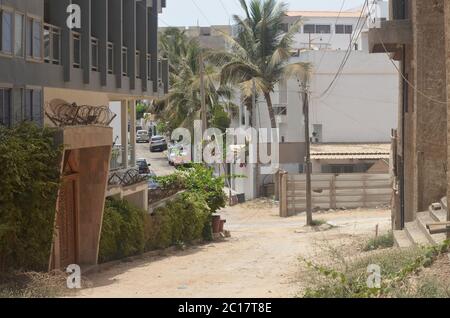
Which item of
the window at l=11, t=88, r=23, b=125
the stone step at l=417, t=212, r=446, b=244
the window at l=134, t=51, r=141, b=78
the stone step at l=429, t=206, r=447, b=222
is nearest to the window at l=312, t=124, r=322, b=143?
the window at l=134, t=51, r=141, b=78

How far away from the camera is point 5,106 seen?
48.4 feet

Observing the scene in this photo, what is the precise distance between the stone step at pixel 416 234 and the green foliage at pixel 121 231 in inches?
278

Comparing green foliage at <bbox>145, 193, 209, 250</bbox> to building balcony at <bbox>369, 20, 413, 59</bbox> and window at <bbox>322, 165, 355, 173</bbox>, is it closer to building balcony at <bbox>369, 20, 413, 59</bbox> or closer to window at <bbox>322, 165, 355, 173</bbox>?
building balcony at <bbox>369, 20, 413, 59</bbox>

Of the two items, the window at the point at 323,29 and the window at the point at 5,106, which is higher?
the window at the point at 323,29

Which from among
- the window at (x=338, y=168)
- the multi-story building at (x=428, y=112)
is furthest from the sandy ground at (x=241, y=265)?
the window at (x=338, y=168)

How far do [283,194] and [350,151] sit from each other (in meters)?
4.99

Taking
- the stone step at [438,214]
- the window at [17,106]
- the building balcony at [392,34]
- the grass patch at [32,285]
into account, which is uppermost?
the building balcony at [392,34]

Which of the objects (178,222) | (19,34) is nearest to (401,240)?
(178,222)

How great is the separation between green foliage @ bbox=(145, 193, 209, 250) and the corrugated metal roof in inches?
454

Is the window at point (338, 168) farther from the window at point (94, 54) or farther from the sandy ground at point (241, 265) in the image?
the window at point (94, 54)

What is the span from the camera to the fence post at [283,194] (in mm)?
33906

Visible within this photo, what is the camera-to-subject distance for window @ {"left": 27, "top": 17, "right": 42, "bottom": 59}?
15.7 metres

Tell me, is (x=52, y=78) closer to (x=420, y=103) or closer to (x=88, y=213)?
(x=88, y=213)
